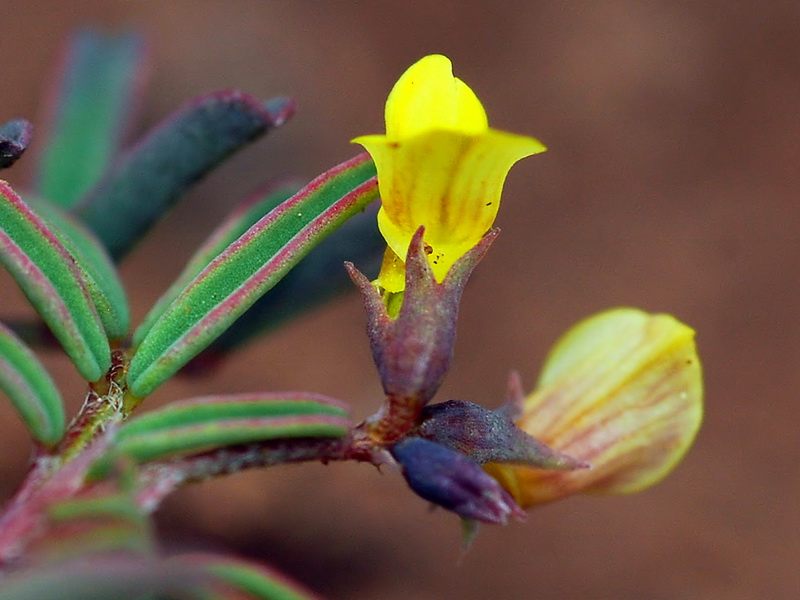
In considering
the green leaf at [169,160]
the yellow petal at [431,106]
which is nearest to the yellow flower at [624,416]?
the yellow petal at [431,106]

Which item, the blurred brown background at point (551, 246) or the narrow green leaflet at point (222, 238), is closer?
the narrow green leaflet at point (222, 238)

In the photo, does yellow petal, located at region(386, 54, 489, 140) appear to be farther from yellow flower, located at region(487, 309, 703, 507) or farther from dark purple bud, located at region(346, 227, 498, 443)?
yellow flower, located at region(487, 309, 703, 507)

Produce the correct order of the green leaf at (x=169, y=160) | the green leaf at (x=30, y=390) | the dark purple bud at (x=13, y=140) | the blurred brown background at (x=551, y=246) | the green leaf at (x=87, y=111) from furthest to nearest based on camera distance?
the blurred brown background at (x=551, y=246) → the green leaf at (x=87, y=111) → the green leaf at (x=169, y=160) → the dark purple bud at (x=13, y=140) → the green leaf at (x=30, y=390)

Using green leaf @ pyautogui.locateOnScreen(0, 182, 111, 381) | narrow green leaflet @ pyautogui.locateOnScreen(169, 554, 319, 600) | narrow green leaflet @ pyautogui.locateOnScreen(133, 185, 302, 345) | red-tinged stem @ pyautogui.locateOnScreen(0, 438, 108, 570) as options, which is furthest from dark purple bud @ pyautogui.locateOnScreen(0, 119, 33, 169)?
narrow green leaflet @ pyautogui.locateOnScreen(169, 554, 319, 600)

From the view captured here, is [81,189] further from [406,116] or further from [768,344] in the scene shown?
[768,344]

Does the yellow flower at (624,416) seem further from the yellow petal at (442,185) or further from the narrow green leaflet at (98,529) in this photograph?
the narrow green leaflet at (98,529)
